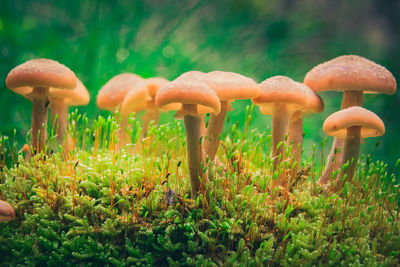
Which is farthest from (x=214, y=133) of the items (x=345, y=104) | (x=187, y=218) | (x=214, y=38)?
(x=214, y=38)

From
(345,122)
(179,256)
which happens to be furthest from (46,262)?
(345,122)

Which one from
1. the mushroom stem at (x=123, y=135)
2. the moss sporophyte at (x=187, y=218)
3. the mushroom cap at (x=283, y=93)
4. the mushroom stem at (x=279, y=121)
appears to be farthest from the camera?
the mushroom stem at (x=123, y=135)

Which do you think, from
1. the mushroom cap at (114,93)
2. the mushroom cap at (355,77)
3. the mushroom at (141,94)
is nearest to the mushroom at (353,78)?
the mushroom cap at (355,77)

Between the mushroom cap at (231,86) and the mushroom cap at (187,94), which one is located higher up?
the mushroom cap at (231,86)

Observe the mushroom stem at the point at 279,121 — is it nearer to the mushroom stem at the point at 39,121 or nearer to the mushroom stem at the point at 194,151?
the mushroom stem at the point at 194,151

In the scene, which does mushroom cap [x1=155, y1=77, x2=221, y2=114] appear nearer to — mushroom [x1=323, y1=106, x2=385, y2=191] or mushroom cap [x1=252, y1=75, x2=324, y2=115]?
mushroom cap [x1=252, y1=75, x2=324, y2=115]

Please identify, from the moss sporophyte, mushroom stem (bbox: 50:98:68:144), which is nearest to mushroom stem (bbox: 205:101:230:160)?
the moss sporophyte

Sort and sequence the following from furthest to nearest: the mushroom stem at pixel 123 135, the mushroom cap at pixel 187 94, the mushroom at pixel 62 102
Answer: the mushroom stem at pixel 123 135
the mushroom at pixel 62 102
the mushroom cap at pixel 187 94
